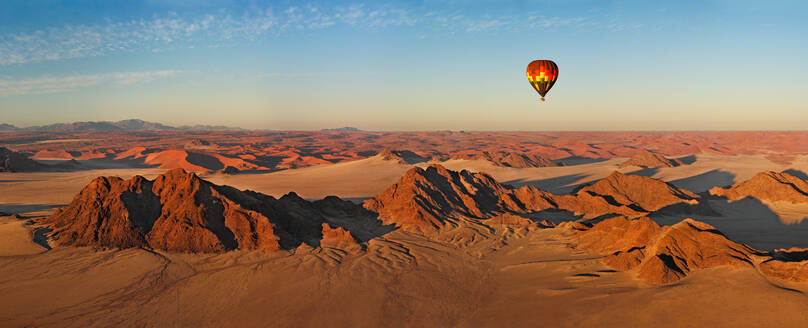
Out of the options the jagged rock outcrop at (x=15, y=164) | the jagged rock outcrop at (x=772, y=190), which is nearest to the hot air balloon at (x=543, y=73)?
the jagged rock outcrop at (x=772, y=190)

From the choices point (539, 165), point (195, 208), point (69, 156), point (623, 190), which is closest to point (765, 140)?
point (539, 165)

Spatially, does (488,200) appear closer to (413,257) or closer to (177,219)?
(413,257)

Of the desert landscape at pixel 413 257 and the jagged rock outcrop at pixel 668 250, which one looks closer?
the desert landscape at pixel 413 257

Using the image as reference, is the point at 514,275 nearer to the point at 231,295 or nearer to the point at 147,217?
the point at 231,295

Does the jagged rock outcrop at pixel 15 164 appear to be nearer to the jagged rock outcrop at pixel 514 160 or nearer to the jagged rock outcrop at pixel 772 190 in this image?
the jagged rock outcrop at pixel 514 160

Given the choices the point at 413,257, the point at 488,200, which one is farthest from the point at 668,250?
the point at 488,200
